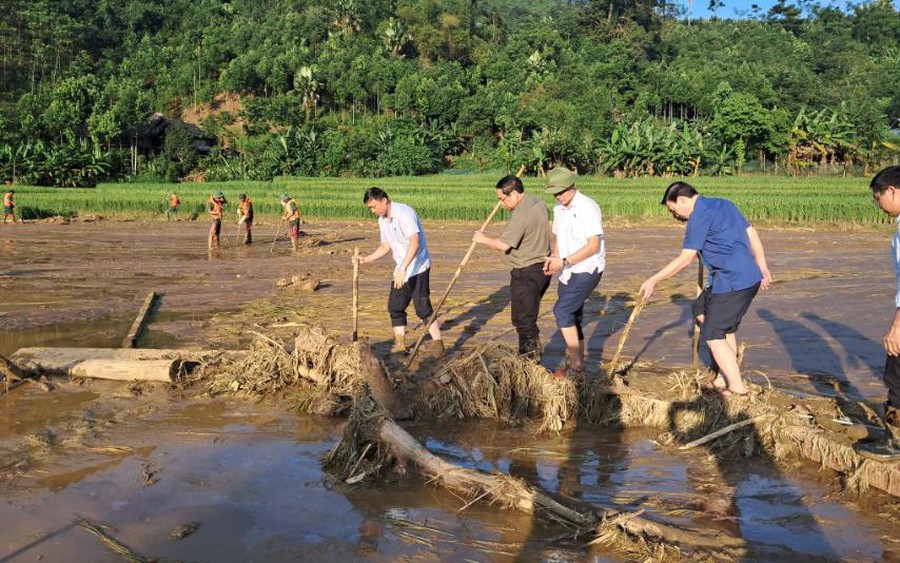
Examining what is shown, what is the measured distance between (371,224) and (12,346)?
1862cm

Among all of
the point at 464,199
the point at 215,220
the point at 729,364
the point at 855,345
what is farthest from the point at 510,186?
the point at 464,199

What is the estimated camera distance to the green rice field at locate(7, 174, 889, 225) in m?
25.8

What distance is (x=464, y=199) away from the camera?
29859 mm

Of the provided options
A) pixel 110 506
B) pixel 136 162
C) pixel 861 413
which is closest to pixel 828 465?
pixel 861 413

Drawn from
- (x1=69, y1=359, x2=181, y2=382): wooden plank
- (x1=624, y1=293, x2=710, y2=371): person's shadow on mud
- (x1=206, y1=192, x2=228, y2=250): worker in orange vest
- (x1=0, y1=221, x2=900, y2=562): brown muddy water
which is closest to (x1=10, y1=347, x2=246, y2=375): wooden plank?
(x1=69, y1=359, x2=181, y2=382): wooden plank

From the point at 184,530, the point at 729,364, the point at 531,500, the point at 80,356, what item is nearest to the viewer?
the point at 184,530

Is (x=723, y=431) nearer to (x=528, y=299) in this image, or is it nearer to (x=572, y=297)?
(x=572, y=297)

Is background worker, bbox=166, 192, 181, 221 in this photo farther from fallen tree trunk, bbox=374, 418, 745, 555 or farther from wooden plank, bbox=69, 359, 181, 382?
fallen tree trunk, bbox=374, 418, 745, 555

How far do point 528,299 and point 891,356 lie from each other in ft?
9.63

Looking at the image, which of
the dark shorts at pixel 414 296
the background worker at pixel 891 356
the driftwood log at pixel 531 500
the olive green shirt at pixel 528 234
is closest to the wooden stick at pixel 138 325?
the dark shorts at pixel 414 296

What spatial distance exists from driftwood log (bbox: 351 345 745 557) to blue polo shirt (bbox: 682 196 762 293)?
202 cm

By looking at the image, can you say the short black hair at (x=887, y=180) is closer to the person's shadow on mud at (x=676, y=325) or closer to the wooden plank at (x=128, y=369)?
the person's shadow on mud at (x=676, y=325)

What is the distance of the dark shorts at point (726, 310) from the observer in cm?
594

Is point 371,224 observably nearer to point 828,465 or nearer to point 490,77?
point 828,465
